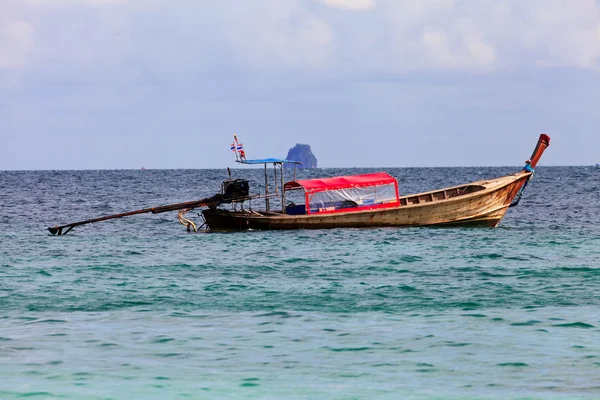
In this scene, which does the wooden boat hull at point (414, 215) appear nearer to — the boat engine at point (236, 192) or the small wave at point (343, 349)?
the boat engine at point (236, 192)

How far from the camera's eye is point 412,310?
57.3 feet

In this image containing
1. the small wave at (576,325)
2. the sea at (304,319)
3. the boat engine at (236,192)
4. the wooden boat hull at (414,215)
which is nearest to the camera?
the sea at (304,319)

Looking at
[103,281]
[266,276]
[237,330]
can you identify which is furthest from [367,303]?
[103,281]

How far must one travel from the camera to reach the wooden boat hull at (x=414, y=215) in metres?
35.0

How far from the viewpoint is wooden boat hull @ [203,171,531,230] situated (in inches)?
1378

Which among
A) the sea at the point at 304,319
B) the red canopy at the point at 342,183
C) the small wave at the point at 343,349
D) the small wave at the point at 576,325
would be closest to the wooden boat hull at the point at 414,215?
the red canopy at the point at 342,183

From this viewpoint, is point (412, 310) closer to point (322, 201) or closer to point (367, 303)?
point (367, 303)

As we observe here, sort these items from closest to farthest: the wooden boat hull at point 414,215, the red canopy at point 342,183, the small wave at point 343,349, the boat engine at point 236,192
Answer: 1. the small wave at point 343,349
2. the boat engine at point 236,192
3. the wooden boat hull at point 414,215
4. the red canopy at point 342,183

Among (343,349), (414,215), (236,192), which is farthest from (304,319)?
(414,215)

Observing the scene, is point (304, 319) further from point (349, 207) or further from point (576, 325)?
point (349, 207)

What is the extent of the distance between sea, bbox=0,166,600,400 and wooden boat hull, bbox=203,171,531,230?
2.88 meters

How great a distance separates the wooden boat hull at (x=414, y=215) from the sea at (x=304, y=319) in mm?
2879

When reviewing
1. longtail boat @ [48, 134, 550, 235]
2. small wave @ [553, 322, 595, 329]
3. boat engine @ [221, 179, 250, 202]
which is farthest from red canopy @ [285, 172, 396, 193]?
small wave @ [553, 322, 595, 329]

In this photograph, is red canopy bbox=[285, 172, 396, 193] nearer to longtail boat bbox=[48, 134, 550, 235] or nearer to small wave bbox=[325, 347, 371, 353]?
longtail boat bbox=[48, 134, 550, 235]
